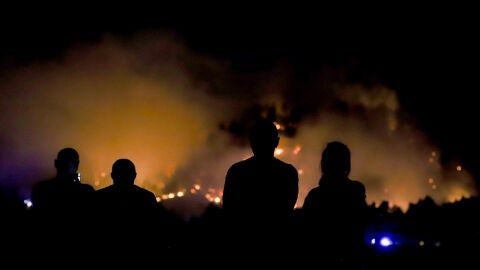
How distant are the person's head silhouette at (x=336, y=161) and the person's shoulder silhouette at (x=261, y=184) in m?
0.32

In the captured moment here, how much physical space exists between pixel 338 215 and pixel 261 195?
2.32 ft

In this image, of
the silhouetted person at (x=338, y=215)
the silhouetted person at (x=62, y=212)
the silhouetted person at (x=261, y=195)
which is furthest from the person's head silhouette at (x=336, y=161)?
the silhouetted person at (x=62, y=212)

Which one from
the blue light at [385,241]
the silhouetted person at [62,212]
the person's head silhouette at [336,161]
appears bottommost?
the silhouetted person at [62,212]

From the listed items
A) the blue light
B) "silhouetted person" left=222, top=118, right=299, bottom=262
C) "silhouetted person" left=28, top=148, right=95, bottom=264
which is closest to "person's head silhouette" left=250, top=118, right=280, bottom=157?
"silhouetted person" left=222, top=118, right=299, bottom=262

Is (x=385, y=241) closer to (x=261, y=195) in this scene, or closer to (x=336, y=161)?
(x=336, y=161)

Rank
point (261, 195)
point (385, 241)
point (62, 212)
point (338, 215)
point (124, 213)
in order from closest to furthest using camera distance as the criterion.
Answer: point (261, 195), point (338, 215), point (62, 212), point (124, 213), point (385, 241)

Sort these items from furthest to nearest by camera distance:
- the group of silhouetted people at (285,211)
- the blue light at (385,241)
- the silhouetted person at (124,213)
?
the blue light at (385,241) → the silhouetted person at (124,213) → the group of silhouetted people at (285,211)

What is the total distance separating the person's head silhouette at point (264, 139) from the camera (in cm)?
346

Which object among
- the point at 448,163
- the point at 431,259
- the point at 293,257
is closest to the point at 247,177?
the point at 293,257

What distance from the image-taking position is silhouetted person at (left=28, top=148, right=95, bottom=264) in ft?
13.9

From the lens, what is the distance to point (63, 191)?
4312 millimetres

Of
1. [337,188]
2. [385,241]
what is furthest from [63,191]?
[385,241]

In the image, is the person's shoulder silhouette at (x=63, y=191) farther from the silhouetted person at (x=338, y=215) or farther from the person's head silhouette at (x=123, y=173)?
the silhouetted person at (x=338, y=215)

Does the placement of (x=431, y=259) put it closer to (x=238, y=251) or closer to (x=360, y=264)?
(x=360, y=264)
